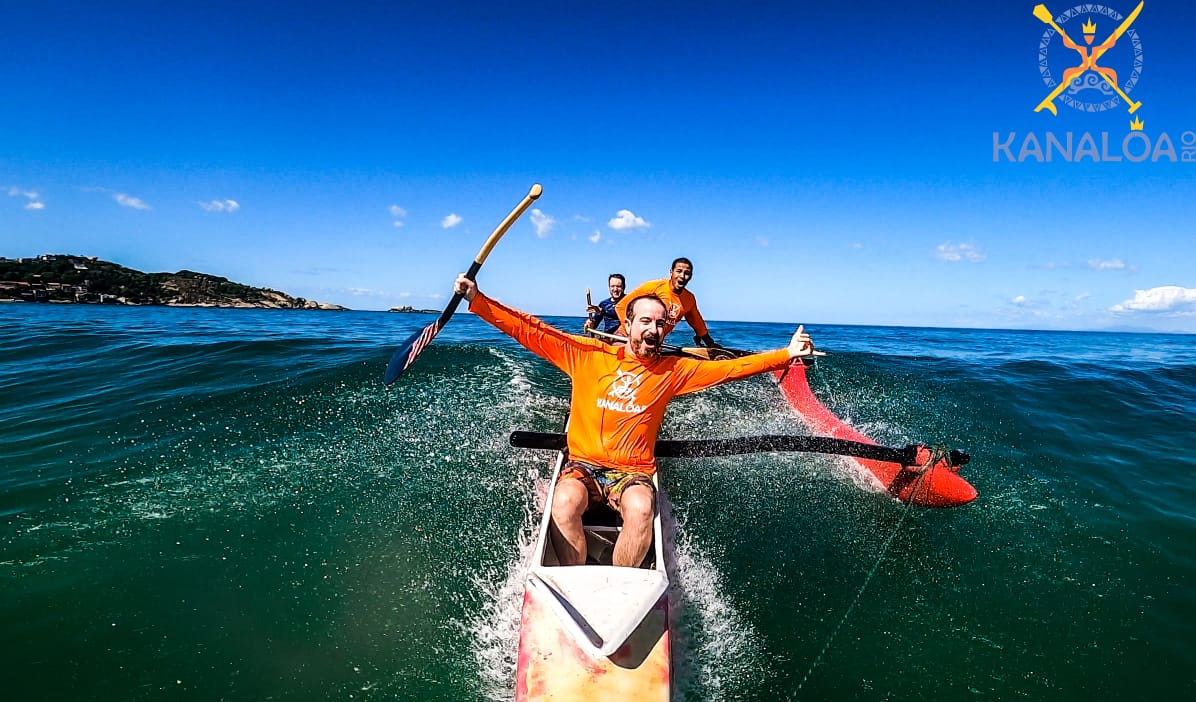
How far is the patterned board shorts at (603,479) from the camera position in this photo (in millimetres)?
4227

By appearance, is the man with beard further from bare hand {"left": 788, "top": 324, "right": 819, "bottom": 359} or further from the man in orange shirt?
the man in orange shirt

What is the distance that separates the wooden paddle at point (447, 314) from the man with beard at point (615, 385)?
1.71ft

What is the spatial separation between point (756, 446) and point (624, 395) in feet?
7.12

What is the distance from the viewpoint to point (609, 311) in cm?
1239

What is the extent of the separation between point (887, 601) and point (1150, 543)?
12.8 ft

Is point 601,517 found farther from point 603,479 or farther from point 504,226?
point 504,226

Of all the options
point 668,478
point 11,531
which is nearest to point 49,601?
point 11,531

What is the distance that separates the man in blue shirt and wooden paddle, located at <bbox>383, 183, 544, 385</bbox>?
680cm

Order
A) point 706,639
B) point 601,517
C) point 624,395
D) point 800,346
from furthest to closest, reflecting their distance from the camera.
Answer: point 601,517 → point 800,346 → point 624,395 → point 706,639

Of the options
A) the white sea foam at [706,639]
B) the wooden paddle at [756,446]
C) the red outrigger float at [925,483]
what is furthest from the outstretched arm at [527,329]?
the red outrigger float at [925,483]

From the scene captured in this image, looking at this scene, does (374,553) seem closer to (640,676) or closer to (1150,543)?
(640,676)

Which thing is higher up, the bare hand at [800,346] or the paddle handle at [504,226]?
the paddle handle at [504,226]

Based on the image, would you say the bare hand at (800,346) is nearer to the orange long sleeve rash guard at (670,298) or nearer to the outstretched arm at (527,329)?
the outstretched arm at (527,329)

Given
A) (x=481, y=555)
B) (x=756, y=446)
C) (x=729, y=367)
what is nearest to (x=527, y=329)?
(x=729, y=367)
